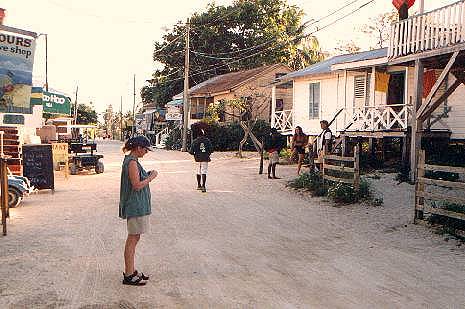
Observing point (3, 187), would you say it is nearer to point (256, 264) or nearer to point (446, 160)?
point (256, 264)

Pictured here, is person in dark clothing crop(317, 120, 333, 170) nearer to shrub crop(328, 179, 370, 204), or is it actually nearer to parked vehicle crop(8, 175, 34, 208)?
shrub crop(328, 179, 370, 204)

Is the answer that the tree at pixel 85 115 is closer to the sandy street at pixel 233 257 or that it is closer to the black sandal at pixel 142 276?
the sandy street at pixel 233 257

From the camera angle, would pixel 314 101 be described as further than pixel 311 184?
Yes

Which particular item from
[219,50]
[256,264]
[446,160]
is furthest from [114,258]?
[219,50]

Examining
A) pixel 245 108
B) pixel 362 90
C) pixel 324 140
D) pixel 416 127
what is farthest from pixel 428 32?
pixel 245 108

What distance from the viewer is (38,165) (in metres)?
11.9

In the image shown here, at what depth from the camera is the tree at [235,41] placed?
46875 millimetres

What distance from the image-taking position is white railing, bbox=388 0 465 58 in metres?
12.1

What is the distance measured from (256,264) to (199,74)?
45.4 m

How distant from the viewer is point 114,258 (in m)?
6.16

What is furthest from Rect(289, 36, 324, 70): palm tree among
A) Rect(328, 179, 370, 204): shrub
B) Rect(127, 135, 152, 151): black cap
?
Rect(127, 135, 152, 151): black cap

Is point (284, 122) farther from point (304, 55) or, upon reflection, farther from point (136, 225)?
point (304, 55)

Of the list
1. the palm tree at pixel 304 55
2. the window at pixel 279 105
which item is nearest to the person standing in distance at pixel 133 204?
the window at pixel 279 105

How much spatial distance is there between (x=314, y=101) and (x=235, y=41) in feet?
90.0
